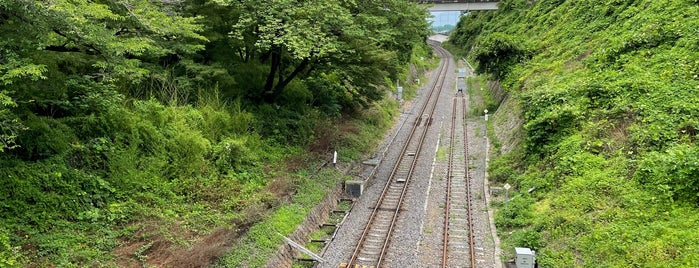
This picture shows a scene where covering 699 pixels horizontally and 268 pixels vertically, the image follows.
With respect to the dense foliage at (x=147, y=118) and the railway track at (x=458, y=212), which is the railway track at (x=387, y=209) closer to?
the railway track at (x=458, y=212)

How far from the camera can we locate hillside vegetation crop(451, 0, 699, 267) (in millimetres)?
10812

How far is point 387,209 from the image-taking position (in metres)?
17.4

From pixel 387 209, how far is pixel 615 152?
813cm

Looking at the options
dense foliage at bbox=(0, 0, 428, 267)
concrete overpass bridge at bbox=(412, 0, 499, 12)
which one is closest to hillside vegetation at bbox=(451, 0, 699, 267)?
dense foliage at bbox=(0, 0, 428, 267)

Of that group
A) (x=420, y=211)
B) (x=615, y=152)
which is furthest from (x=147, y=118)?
(x=615, y=152)

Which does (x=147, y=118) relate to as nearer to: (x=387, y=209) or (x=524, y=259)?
(x=387, y=209)

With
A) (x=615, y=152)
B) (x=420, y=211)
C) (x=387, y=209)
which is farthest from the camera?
(x=387, y=209)

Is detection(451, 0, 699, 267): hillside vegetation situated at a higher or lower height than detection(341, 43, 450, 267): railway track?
higher

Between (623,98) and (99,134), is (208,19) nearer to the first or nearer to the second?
(99,134)

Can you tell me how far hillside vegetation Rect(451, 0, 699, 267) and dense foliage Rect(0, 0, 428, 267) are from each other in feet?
26.5

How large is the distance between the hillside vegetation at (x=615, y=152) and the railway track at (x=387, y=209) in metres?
3.89

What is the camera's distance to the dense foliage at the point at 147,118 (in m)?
9.78

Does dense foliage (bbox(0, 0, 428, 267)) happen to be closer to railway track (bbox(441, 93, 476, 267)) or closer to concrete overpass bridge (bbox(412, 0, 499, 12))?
railway track (bbox(441, 93, 476, 267))

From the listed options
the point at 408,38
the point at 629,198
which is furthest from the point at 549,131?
the point at 408,38
